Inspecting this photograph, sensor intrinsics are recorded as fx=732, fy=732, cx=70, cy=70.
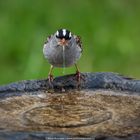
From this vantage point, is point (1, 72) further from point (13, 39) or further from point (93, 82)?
point (93, 82)

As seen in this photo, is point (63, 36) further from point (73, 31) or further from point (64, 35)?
point (73, 31)

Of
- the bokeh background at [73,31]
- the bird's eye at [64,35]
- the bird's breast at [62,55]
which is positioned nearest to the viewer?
the bird's eye at [64,35]

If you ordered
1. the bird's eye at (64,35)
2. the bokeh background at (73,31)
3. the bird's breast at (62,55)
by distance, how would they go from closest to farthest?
the bird's eye at (64,35) → the bird's breast at (62,55) → the bokeh background at (73,31)

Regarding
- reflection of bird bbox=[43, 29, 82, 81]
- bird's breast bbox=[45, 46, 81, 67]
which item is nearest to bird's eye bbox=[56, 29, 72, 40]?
reflection of bird bbox=[43, 29, 82, 81]

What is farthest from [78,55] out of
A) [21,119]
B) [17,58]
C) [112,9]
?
[112,9]

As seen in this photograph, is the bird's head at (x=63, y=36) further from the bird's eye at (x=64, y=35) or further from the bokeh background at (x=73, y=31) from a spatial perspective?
the bokeh background at (x=73, y=31)

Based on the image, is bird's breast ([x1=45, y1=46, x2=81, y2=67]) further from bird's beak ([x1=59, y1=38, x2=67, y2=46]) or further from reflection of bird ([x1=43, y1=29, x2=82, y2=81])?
bird's beak ([x1=59, y1=38, x2=67, y2=46])

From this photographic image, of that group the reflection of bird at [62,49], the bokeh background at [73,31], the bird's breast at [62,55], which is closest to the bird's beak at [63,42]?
the reflection of bird at [62,49]
